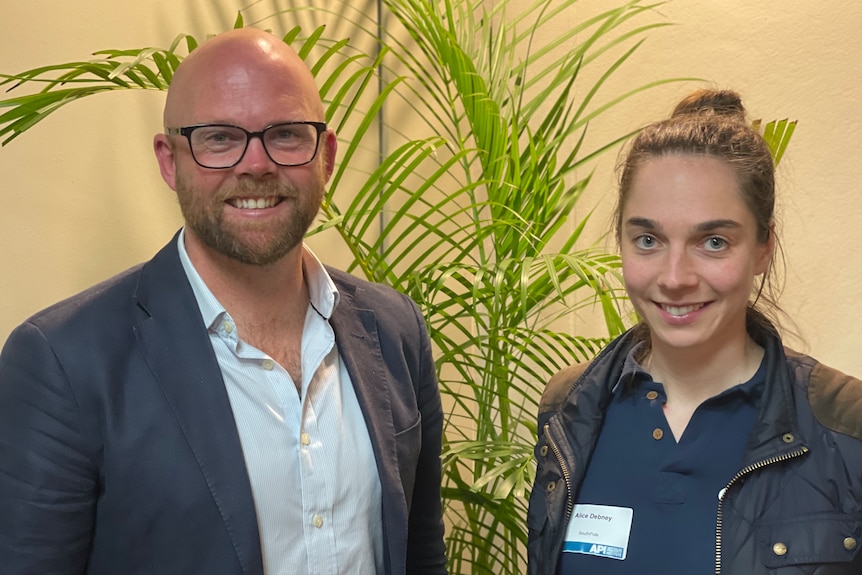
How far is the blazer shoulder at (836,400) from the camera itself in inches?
60.6

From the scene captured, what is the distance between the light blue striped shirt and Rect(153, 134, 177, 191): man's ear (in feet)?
0.35

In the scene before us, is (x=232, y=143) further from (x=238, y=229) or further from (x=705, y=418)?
(x=705, y=418)

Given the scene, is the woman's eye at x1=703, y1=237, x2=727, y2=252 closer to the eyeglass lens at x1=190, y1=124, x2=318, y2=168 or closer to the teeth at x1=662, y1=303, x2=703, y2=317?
the teeth at x1=662, y1=303, x2=703, y2=317

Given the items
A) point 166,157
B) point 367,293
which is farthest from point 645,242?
point 166,157

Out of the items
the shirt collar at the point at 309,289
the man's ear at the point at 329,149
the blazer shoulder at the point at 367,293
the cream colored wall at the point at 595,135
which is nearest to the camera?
the shirt collar at the point at 309,289

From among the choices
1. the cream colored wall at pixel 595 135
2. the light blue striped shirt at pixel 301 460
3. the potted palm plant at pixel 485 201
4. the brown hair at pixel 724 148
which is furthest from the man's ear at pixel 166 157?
the brown hair at pixel 724 148

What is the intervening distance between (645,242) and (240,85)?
744 millimetres

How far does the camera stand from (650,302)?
164 centimetres

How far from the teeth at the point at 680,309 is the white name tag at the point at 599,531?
0.34 metres

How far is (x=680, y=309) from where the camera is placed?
1613mm

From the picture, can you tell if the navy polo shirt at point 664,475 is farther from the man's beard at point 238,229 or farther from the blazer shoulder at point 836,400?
the man's beard at point 238,229

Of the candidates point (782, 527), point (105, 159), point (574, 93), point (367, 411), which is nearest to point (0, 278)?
point (105, 159)

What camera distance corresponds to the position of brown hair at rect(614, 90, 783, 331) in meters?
1.63

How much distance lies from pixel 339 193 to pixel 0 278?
1.23 metres
